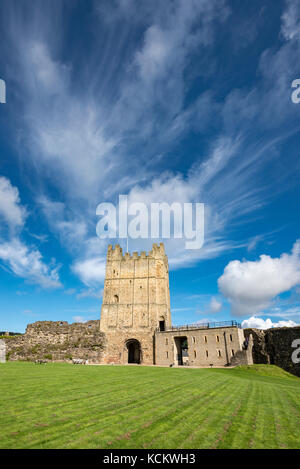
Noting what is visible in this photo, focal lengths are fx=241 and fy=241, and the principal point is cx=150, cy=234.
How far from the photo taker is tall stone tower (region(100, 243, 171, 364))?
34.1 meters

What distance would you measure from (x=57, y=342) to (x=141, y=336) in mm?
11361

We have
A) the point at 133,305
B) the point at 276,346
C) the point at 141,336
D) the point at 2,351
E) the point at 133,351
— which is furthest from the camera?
the point at 133,351

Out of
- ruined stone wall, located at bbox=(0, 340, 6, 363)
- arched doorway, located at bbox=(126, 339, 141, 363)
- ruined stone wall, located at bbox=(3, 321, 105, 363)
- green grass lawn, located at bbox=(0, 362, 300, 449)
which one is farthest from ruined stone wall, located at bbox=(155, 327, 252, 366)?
green grass lawn, located at bbox=(0, 362, 300, 449)

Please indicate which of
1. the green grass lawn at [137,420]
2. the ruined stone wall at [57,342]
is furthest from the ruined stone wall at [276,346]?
the green grass lawn at [137,420]

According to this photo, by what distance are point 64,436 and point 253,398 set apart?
26.3 feet

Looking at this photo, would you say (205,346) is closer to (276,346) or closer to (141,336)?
(276,346)

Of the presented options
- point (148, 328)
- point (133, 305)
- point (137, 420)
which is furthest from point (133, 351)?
point (137, 420)

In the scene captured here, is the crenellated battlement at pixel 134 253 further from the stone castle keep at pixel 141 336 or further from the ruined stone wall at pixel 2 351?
the ruined stone wall at pixel 2 351

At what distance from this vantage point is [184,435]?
4.87 m

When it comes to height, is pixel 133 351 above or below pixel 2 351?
below

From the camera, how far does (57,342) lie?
32.3 m

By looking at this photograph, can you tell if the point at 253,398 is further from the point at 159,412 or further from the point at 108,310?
the point at 108,310

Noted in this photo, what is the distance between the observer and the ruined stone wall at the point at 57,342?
99.0ft
